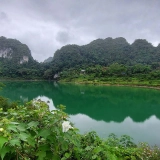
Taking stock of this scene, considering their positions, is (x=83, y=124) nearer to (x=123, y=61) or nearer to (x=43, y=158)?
(x=43, y=158)

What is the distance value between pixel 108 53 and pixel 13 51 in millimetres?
48219

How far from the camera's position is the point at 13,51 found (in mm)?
88938

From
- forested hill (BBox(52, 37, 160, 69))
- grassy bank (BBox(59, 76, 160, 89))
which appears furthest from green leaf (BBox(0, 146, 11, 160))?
forested hill (BBox(52, 37, 160, 69))

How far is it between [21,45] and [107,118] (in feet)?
294

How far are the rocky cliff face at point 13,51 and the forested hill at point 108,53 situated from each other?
51.5 feet

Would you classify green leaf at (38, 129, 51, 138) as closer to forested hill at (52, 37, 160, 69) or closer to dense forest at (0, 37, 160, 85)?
dense forest at (0, 37, 160, 85)

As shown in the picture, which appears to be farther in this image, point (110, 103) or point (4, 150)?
point (110, 103)

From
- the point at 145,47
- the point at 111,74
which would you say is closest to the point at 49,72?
the point at 111,74

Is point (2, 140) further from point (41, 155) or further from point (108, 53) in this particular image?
point (108, 53)

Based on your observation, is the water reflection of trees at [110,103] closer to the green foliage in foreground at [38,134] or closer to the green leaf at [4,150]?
the green foliage in foreground at [38,134]

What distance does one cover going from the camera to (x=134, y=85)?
120 feet

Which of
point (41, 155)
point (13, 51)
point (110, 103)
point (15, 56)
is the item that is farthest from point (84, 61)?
point (41, 155)

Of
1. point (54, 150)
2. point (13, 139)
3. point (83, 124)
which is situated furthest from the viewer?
point (83, 124)

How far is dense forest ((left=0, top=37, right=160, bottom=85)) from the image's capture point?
52.8 m
